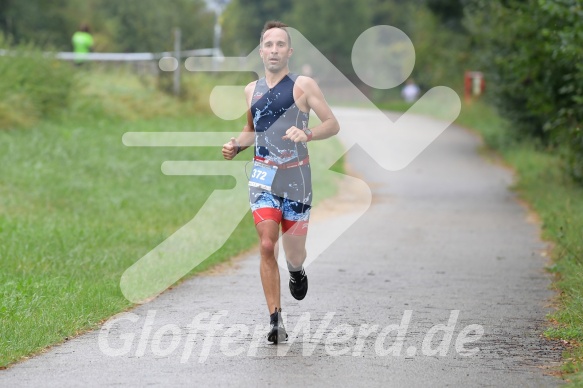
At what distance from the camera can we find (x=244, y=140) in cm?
834

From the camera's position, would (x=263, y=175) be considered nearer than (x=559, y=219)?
Yes

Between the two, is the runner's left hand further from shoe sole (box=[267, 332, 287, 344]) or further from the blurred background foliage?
the blurred background foliage

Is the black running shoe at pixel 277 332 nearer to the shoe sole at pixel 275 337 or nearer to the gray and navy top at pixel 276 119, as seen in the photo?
the shoe sole at pixel 275 337

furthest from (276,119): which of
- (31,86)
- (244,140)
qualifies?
(31,86)

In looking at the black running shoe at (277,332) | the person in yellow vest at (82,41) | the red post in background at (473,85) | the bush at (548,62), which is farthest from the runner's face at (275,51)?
the red post in background at (473,85)

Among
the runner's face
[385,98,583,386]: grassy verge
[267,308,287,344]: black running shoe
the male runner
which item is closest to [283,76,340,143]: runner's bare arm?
the male runner

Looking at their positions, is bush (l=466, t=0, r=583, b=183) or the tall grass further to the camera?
bush (l=466, t=0, r=583, b=183)

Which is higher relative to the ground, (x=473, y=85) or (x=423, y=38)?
(x=423, y=38)

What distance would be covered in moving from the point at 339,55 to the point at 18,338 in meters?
64.6

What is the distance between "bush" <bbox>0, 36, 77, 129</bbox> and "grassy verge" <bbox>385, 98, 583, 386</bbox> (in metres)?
9.30

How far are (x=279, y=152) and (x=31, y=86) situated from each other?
1626cm

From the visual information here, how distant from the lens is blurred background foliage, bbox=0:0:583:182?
16.5 metres

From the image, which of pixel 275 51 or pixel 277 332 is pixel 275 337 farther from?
pixel 275 51

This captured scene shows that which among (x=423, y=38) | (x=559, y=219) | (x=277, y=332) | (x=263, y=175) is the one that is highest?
(x=263, y=175)
